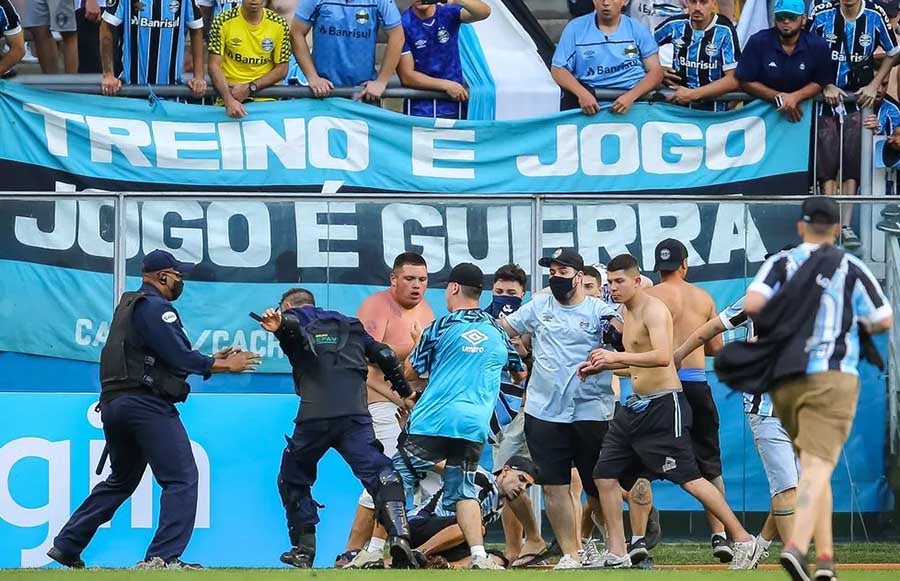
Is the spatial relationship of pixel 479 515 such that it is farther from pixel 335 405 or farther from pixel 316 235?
pixel 316 235

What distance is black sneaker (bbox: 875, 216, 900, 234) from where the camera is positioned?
12.1 metres

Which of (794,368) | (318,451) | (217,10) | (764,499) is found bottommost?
(764,499)

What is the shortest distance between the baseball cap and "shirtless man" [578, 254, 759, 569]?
12.7 feet

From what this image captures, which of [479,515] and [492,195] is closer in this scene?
[479,515]

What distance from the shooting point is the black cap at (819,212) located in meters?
8.01

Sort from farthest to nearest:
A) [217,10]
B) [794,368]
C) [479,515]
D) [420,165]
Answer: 1. [217,10]
2. [420,165]
3. [479,515]
4. [794,368]

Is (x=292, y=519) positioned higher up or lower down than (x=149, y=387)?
lower down

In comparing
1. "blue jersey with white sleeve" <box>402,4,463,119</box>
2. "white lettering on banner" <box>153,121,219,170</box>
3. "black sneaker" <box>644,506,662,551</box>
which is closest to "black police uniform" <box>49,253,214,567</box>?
"white lettering on banner" <box>153,121,219,170</box>

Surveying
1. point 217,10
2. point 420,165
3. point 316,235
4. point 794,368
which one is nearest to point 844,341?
point 794,368

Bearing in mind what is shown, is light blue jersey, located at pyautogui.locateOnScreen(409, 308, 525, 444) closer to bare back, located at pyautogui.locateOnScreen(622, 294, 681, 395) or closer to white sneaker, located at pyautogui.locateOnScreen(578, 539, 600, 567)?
bare back, located at pyautogui.locateOnScreen(622, 294, 681, 395)

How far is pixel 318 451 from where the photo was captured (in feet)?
34.9

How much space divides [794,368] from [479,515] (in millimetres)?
2958

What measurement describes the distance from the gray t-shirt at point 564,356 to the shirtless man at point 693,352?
2.29 feet

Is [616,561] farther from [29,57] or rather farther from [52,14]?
[29,57]
